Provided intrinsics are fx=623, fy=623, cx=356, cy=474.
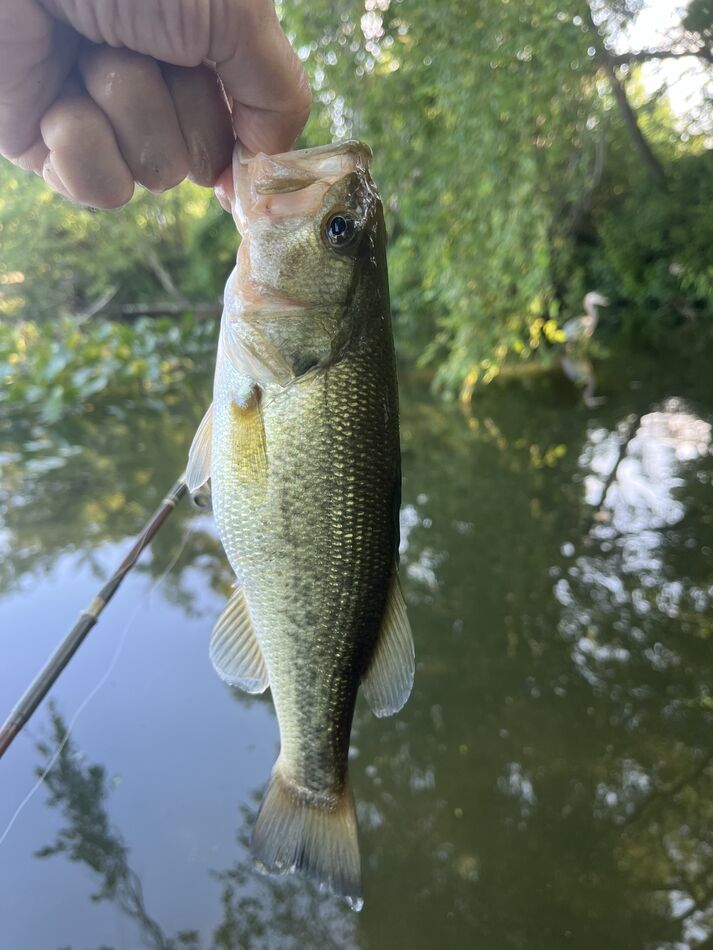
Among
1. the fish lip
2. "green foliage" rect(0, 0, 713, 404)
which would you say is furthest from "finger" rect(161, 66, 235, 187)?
"green foliage" rect(0, 0, 713, 404)

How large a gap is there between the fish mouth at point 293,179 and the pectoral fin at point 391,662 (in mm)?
806

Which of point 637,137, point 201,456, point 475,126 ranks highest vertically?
point 637,137

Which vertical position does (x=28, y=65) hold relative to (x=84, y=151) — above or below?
above

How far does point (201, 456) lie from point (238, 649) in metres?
0.47

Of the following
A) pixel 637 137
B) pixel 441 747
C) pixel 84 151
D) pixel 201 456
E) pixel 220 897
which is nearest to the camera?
pixel 84 151

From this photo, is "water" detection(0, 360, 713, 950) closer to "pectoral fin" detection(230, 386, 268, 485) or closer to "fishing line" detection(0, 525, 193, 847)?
"fishing line" detection(0, 525, 193, 847)

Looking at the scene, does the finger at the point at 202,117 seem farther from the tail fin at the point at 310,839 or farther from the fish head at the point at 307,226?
the tail fin at the point at 310,839

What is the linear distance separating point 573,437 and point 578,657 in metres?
3.28

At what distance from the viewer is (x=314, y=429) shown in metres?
1.27

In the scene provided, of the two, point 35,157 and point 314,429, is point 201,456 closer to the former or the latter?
point 314,429

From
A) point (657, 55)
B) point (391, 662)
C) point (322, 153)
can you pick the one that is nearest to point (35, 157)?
point (322, 153)

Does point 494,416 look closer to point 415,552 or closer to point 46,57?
point 415,552

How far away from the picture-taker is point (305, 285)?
4.24 ft

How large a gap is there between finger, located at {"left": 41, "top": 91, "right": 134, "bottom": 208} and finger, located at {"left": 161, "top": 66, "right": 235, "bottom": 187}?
156mm
